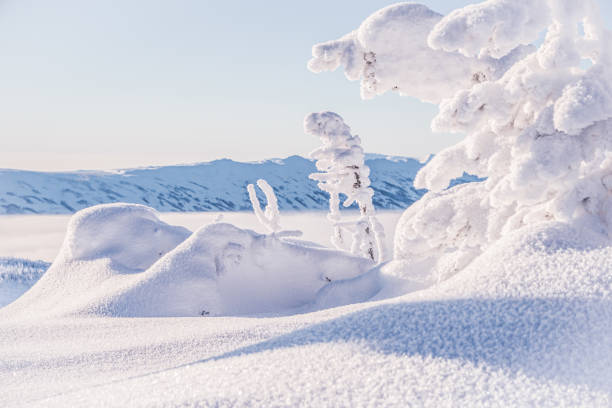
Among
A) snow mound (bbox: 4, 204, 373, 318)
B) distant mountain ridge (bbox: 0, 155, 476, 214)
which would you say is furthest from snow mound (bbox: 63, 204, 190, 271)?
distant mountain ridge (bbox: 0, 155, 476, 214)

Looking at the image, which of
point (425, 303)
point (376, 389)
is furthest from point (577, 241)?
point (376, 389)

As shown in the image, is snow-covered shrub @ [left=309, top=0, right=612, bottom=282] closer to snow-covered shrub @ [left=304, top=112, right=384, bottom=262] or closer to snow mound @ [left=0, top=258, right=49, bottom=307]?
snow-covered shrub @ [left=304, top=112, right=384, bottom=262]

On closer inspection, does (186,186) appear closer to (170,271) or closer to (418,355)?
(170,271)

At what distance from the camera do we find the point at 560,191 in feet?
15.6

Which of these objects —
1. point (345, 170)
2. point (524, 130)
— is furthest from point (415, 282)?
point (345, 170)

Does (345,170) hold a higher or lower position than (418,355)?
higher

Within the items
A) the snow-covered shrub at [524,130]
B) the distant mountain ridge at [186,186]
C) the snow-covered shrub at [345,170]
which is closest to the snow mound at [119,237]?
the snow-covered shrub at [524,130]

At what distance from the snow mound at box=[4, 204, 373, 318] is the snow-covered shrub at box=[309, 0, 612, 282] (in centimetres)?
273

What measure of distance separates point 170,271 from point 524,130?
5.10 m

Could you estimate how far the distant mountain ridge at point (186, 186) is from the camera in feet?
155

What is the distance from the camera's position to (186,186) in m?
55.7

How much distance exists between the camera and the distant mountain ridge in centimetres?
4716

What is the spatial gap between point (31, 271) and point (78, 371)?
15.9 m

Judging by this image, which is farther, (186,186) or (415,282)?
(186,186)
